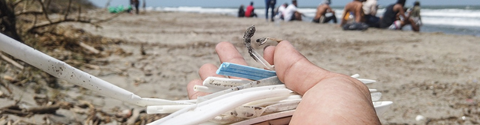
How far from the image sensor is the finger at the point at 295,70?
102 centimetres

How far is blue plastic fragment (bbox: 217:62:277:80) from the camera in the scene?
3.67ft

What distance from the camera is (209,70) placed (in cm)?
Result: 157

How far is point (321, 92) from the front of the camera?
2.86ft

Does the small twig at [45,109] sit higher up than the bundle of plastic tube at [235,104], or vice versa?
the bundle of plastic tube at [235,104]

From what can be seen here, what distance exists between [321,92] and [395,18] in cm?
910

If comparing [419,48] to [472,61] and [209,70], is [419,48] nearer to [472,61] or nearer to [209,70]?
[472,61]

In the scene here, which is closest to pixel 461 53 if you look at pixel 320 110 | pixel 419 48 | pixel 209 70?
pixel 419 48

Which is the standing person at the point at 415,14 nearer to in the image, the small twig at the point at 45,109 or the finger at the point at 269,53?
the finger at the point at 269,53

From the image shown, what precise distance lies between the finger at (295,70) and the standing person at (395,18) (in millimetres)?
8607

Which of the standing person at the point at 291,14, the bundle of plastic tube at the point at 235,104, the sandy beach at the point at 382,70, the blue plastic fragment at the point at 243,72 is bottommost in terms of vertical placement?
the sandy beach at the point at 382,70

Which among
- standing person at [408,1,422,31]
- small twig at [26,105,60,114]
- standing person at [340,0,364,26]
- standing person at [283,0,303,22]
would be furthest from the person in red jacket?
small twig at [26,105,60,114]

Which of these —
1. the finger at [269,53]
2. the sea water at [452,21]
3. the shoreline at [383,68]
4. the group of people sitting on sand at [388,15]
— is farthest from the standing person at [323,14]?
the finger at [269,53]

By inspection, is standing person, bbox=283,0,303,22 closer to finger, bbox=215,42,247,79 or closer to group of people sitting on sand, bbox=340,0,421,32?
group of people sitting on sand, bbox=340,0,421,32

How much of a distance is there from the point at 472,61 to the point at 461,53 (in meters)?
0.60
